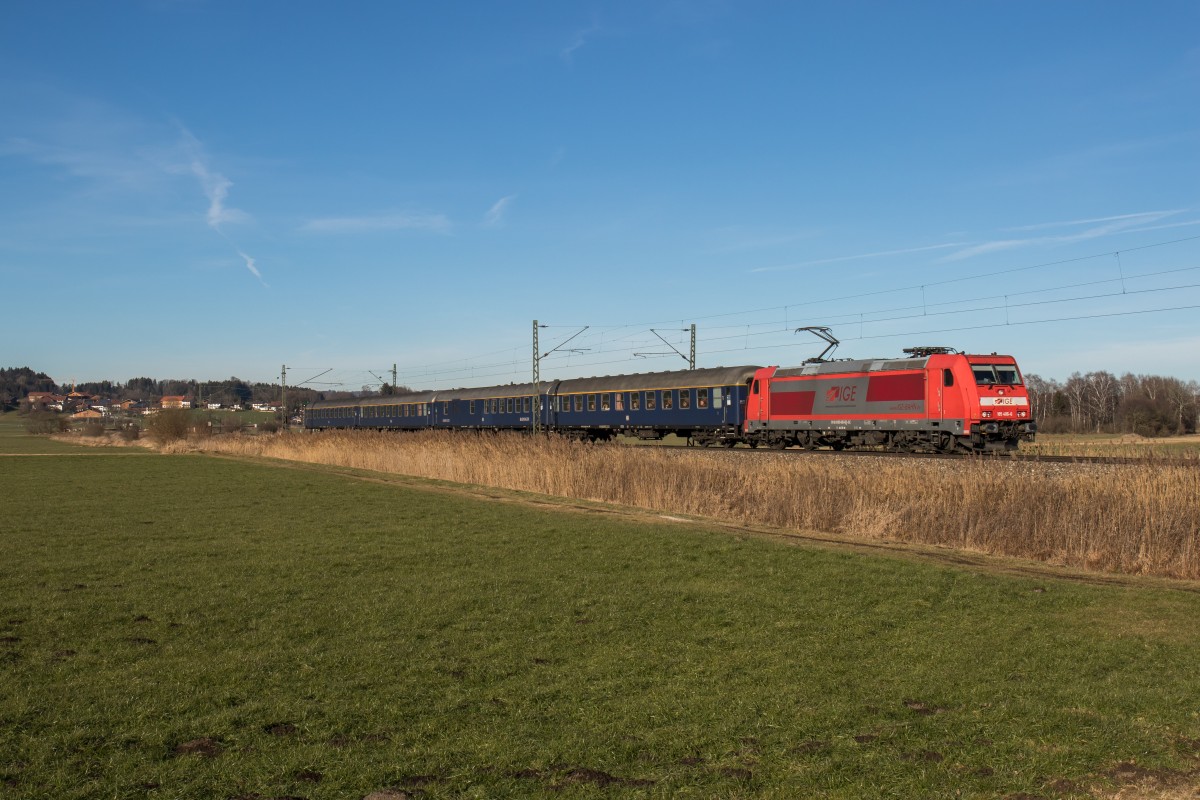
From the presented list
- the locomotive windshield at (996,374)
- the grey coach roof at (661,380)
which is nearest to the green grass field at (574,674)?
the locomotive windshield at (996,374)

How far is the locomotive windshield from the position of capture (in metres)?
29.5

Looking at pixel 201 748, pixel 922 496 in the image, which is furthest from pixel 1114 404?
pixel 201 748

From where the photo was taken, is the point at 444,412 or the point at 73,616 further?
the point at 444,412

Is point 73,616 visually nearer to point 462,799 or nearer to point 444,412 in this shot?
point 462,799

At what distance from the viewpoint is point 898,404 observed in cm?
3186

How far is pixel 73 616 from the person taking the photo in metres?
9.59

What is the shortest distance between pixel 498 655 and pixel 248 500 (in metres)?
16.2

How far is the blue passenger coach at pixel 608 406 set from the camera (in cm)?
4088

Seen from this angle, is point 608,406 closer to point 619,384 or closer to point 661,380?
point 619,384

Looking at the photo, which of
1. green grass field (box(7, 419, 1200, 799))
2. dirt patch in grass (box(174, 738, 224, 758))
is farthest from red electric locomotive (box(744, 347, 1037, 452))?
dirt patch in grass (box(174, 738, 224, 758))

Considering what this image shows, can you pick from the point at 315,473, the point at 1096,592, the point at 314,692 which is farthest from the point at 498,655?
the point at 315,473

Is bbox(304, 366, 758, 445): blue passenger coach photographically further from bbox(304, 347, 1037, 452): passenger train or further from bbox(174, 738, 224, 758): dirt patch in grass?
bbox(174, 738, 224, 758): dirt patch in grass

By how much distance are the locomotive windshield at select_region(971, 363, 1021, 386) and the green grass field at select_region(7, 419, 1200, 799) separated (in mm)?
17859

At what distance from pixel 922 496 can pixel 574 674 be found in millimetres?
12205
